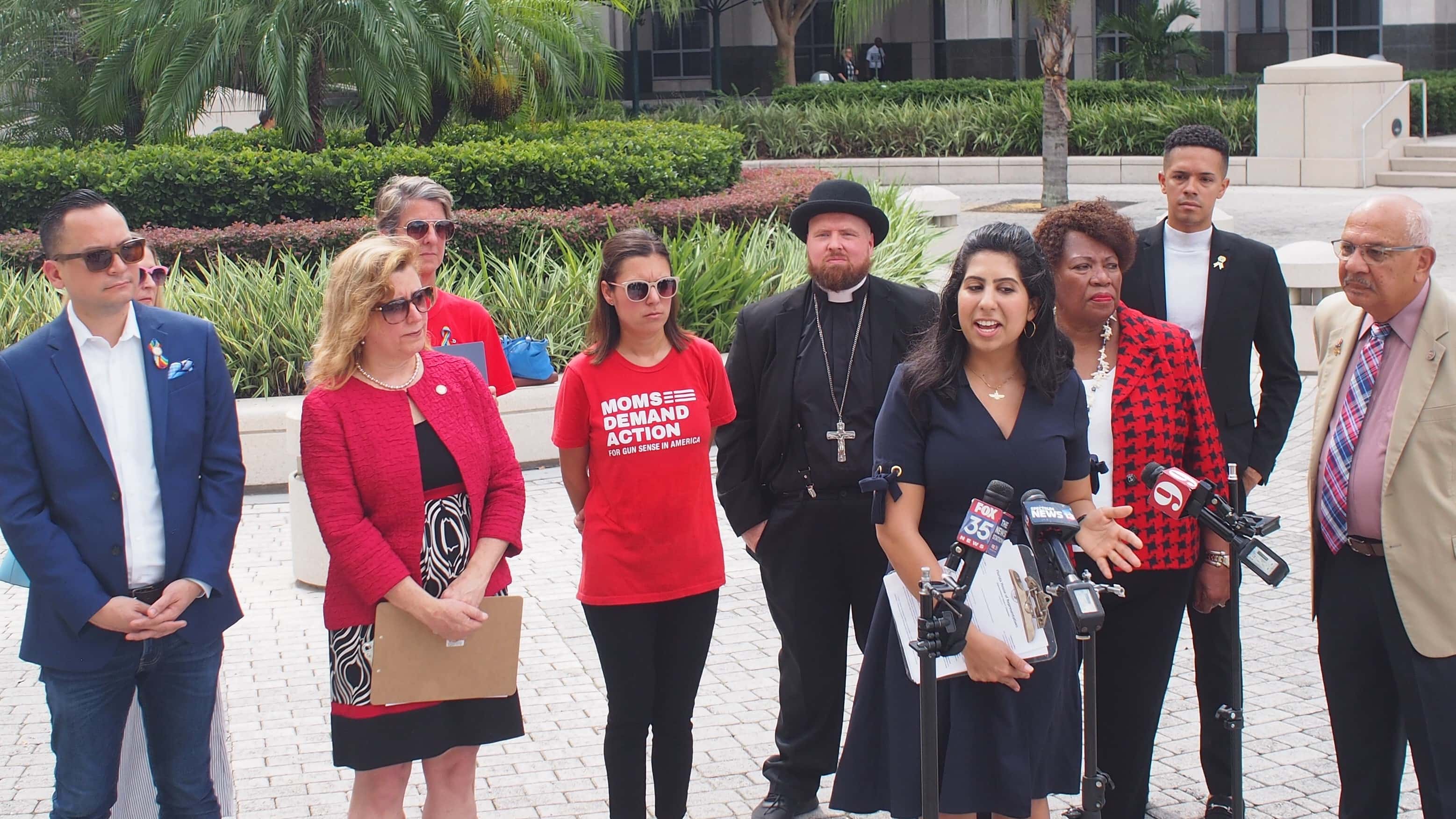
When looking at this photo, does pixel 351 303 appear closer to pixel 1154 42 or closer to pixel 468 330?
pixel 468 330

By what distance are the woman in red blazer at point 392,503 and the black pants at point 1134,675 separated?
1793mm

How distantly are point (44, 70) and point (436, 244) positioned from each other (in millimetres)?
14090

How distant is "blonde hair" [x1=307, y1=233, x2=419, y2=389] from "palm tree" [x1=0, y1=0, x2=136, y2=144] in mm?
14621

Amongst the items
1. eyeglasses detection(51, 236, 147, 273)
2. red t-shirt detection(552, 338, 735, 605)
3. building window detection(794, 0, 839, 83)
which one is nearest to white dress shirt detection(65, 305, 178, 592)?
eyeglasses detection(51, 236, 147, 273)

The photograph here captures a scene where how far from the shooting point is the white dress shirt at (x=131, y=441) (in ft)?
12.4

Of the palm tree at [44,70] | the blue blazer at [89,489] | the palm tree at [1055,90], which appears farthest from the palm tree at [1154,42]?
the blue blazer at [89,489]

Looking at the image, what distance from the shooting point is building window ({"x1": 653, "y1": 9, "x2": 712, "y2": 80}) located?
136ft

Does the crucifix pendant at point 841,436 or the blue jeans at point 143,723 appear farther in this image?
the crucifix pendant at point 841,436

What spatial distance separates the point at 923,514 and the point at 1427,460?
4.46 feet

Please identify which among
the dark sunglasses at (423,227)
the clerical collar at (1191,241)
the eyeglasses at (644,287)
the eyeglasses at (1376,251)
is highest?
the dark sunglasses at (423,227)

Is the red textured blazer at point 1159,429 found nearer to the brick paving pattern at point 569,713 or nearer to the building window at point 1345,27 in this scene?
the brick paving pattern at point 569,713

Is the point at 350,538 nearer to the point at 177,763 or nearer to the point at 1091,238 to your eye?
the point at 177,763

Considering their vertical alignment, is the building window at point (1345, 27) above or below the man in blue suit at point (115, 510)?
above

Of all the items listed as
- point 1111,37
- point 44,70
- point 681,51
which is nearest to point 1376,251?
point 44,70
